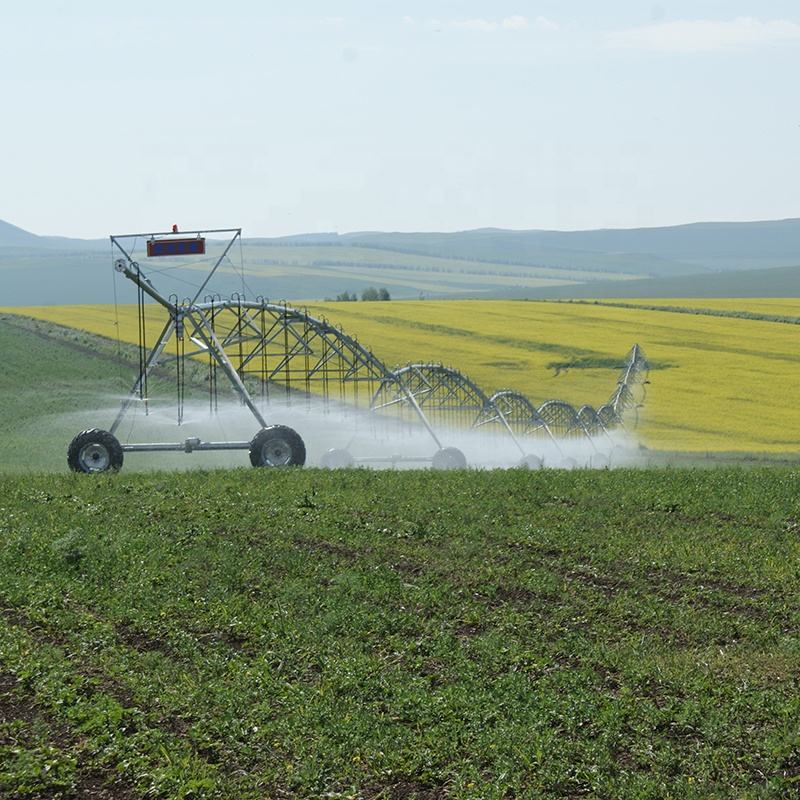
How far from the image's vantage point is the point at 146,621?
17.2 m

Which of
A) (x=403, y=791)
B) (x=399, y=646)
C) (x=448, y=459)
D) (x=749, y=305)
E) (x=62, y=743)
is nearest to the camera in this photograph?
(x=403, y=791)

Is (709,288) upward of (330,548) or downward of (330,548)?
upward

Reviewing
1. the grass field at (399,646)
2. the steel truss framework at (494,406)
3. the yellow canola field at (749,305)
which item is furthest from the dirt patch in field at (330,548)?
the yellow canola field at (749,305)

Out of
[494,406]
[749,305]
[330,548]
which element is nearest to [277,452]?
[330,548]

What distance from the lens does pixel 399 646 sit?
53.0 feet

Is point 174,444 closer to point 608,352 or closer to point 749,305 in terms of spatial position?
point 608,352

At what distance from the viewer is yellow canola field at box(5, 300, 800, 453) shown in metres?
52.6

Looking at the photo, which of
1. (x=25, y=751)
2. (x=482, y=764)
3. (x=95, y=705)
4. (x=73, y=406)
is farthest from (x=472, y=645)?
(x=73, y=406)

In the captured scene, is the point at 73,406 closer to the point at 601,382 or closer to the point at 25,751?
the point at 601,382

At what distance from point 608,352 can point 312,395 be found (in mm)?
18327

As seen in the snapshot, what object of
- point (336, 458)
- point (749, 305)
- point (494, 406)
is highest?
point (749, 305)

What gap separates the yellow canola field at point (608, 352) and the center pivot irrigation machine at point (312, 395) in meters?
2.18

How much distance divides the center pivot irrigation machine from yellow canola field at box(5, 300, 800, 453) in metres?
2.18

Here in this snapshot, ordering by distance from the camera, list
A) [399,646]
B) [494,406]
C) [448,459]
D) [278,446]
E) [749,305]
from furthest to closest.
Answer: [749,305] → [494,406] → [448,459] → [278,446] → [399,646]
